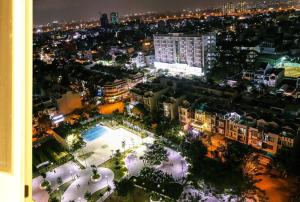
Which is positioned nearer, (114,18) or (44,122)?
Answer: (44,122)

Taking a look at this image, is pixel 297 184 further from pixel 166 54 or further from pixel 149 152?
pixel 166 54

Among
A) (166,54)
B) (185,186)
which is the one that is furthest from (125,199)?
(166,54)

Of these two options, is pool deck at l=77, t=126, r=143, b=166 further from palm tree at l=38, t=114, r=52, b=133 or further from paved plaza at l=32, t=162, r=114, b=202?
palm tree at l=38, t=114, r=52, b=133

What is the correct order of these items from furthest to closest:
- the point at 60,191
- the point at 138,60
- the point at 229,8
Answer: the point at 229,8 → the point at 138,60 → the point at 60,191

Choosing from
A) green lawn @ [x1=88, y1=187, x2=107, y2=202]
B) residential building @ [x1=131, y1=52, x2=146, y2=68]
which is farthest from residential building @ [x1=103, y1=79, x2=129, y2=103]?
green lawn @ [x1=88, y1=187, x2=107, y2=202]

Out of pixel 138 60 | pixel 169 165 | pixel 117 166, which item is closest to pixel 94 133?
pixel 117 166

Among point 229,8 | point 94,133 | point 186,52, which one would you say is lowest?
point 94,133

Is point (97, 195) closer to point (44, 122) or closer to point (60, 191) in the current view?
point (60, 191)

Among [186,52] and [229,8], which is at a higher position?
[229,8]

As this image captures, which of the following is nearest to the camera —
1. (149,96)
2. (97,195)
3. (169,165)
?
(97,195)
